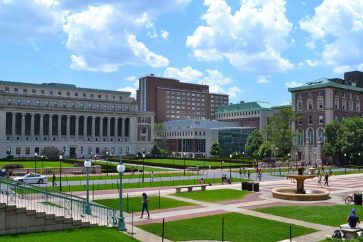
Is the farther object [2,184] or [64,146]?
[64,146]

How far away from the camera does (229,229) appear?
25953mm

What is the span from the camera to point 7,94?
458ft

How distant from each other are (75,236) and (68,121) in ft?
443

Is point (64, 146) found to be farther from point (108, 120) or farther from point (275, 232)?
point (275, 232)

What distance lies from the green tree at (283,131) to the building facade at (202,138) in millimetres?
38059

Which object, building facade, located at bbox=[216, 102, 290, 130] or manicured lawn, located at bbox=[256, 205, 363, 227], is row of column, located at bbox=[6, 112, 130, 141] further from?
manicured lawn, located at bbox=[256, 205, 363, 227]

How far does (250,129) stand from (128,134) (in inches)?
1859

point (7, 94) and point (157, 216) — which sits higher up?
point (7, 94)

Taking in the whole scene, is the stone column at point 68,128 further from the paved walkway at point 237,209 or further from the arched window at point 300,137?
the paved walkway at point 237,209

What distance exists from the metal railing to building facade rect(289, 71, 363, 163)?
295ft

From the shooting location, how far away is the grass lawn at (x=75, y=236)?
21406mm

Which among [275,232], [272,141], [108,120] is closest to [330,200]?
[275,232]

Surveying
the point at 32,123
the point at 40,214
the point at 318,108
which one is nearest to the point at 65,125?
the point at 32,123

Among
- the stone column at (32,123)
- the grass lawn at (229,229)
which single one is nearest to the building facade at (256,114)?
the stone column at (32,123)
